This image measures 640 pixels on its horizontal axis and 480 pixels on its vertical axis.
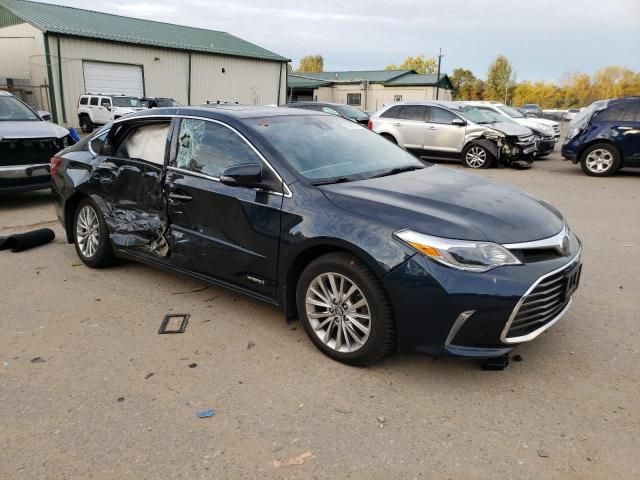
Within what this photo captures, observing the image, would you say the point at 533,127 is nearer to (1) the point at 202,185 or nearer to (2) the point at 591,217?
(2) the point at 591,217

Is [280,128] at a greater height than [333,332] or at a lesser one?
greater

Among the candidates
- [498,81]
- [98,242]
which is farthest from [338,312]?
[498,81]

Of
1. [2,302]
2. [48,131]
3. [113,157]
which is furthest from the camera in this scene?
[48,131]

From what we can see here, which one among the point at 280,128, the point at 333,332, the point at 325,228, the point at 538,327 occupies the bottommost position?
the point at 333,332

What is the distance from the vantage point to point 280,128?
4.17m

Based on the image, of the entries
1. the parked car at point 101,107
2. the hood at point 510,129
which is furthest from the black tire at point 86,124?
the hood at point 510,129

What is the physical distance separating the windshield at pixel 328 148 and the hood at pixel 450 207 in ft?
0.74

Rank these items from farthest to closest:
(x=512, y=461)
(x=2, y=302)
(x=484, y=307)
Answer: (x=2, y=302) → (x=484, y=307) → (x=512, y=461)

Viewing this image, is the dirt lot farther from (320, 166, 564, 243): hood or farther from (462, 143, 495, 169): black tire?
(462, 143, 495, 169): black tire

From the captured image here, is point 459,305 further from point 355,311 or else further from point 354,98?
point 354,98

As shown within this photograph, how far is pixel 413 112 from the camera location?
14555 mm

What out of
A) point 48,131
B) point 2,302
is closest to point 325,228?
point 2,302

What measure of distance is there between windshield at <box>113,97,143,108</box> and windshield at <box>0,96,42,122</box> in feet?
52.0

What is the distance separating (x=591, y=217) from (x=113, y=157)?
6.81 m
